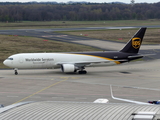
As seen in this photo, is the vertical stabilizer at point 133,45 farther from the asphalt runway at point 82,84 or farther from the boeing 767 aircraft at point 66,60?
the asphalt runway at point 82,84

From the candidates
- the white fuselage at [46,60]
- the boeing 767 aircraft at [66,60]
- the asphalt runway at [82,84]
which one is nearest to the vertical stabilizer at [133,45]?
the boeing 767 aircraft at [66,60]

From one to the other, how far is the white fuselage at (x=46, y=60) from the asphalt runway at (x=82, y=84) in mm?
1622

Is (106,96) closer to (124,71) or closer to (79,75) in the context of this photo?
(79,75)

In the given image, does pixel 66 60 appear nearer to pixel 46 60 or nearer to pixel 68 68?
pixel 68 68

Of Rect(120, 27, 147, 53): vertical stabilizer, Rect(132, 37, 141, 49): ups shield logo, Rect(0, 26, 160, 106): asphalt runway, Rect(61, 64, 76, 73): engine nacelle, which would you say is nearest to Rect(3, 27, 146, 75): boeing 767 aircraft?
Rect(61, 64, 76, 73): engine nacelle

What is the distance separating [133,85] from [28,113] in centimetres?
2737

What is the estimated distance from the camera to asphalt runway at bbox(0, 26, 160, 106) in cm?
3416

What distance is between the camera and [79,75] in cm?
4816

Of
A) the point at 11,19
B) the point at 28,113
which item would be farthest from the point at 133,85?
the point at 11,19

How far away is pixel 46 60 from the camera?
158 feet

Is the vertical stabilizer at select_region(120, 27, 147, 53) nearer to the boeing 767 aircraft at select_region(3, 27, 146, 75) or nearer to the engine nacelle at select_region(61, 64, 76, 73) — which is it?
the boeing 767 aircraft at select_region(3, 27, 146, 75)

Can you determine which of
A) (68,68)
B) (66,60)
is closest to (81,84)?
(68,68)

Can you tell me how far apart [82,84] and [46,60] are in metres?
9.39

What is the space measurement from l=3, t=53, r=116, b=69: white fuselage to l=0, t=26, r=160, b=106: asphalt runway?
1.62 metres
